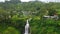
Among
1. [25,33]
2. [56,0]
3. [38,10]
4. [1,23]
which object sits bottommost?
[25,33]

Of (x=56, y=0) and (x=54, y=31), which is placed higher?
(x=56, y=0)

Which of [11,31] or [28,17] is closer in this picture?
[11,31]

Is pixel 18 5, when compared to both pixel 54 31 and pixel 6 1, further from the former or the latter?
pixel 54 31

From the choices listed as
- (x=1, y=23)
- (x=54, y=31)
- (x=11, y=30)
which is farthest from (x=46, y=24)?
(x=1, y=23)

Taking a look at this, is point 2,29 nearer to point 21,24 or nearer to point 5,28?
point 5,28

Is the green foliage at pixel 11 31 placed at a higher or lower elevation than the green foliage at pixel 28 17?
lower

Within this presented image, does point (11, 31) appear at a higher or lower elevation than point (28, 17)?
lower

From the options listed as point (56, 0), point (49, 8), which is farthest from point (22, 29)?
point (56, 0)

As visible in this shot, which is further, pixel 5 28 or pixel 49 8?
pixel 49 8

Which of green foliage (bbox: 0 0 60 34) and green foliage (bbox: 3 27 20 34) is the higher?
green foliage (bbox: 0 0 60 34)
